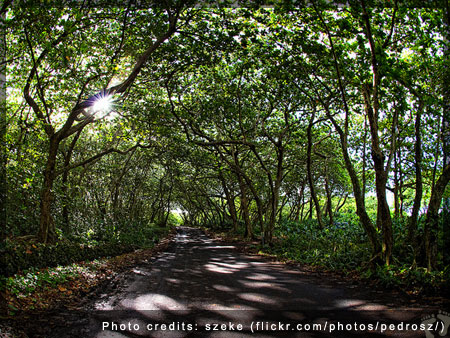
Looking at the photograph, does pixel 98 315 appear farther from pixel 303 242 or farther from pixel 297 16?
pixel 303 242

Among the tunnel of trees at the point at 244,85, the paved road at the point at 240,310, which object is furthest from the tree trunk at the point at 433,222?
the paved road at the point at 240,310

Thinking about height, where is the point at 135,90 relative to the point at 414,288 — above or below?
above

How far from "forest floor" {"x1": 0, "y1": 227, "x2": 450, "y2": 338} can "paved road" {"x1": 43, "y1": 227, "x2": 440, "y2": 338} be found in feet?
0.05

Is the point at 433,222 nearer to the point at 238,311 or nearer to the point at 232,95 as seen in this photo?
the point at 238,311

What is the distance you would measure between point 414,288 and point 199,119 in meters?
11.0

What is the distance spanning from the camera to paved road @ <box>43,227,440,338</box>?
3904 mm

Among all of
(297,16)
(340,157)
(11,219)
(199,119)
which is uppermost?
(297,16)

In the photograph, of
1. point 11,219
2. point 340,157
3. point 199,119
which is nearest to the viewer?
point 11,219

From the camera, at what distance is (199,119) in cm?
1412

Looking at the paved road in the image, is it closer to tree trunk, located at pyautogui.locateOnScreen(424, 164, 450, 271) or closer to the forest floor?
the forest floor

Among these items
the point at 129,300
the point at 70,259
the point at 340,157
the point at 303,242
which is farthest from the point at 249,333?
the point at 340,157

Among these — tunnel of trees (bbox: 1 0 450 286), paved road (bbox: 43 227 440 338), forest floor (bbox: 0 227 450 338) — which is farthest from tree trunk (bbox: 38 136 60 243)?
paved road (bbox: 43 227 440 338)

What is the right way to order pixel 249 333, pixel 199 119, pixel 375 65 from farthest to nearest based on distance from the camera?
pixel 199 119 < pixel 375 65 < pixel 249 333

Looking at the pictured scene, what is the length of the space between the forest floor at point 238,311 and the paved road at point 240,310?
1 centimetres
